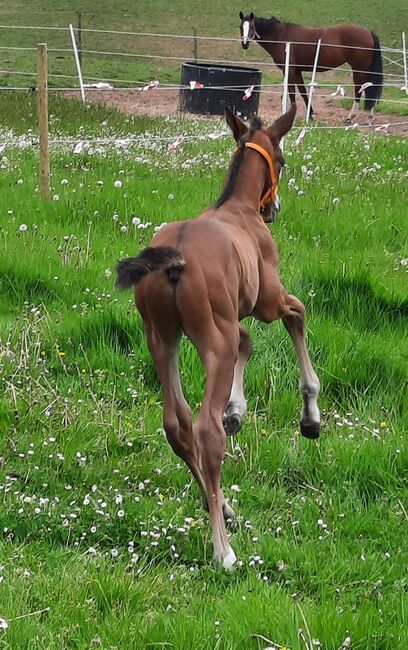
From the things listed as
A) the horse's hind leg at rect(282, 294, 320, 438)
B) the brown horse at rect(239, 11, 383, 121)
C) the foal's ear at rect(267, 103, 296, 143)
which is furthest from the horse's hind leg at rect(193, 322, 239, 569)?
the brown horse at rect(239, 11, 383, 121)

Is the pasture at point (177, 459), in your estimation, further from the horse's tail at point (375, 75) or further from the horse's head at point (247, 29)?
the horse's head at point (247, 29)

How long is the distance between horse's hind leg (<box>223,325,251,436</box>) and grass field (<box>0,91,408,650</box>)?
11.1 inches

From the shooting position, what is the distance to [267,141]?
17.7 feet

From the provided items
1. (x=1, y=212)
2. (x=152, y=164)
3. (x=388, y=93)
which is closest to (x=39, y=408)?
(x=1, y=212)

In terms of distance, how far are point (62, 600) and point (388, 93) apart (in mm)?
26868

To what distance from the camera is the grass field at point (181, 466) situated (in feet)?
12.7

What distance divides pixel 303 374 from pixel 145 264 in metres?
1.66

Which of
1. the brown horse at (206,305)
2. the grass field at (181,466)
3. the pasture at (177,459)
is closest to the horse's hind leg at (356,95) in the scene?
the pasture at (177,459)

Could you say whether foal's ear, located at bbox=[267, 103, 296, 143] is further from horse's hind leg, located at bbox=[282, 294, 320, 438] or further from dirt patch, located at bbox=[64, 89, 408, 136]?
dirt patch, located at bbox=[64, 89, 408, 136]

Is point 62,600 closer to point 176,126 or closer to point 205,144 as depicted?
point 205,144

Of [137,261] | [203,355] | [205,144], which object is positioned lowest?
[205,144]

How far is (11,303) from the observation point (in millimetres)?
7512

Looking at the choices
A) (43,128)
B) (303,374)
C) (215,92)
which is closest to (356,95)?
(215,92)

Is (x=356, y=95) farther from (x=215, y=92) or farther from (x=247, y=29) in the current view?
(x=247, y=29)
